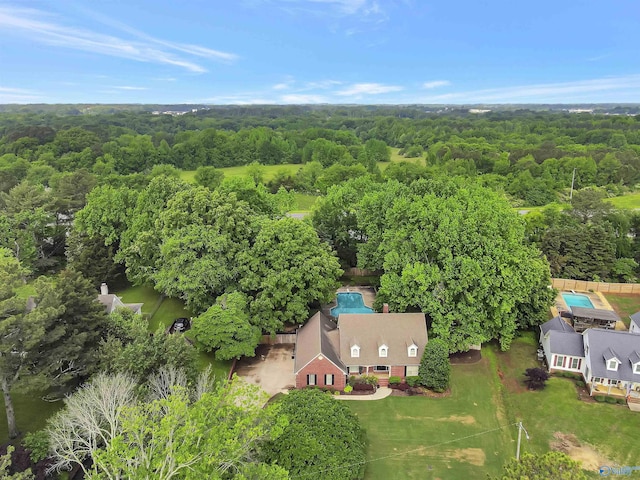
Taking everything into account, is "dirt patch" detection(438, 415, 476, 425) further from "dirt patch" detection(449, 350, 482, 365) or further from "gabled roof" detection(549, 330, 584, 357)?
"gabled roof" detection(549, 330, 584, 357)

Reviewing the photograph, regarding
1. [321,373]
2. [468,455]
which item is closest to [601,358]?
[468,455]

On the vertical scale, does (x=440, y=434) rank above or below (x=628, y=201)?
below

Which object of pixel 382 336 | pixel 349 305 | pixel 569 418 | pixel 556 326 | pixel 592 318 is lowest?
pixel 569 418

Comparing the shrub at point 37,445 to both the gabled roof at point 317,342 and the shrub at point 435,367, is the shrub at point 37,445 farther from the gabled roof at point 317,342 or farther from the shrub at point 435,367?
the shrub at point 435,367

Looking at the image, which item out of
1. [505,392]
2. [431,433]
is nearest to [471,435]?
[431,433]

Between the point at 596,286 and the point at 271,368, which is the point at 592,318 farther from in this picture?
the point at 271,368

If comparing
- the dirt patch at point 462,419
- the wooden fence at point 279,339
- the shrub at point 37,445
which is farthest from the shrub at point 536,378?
the shrub at point 37,445
